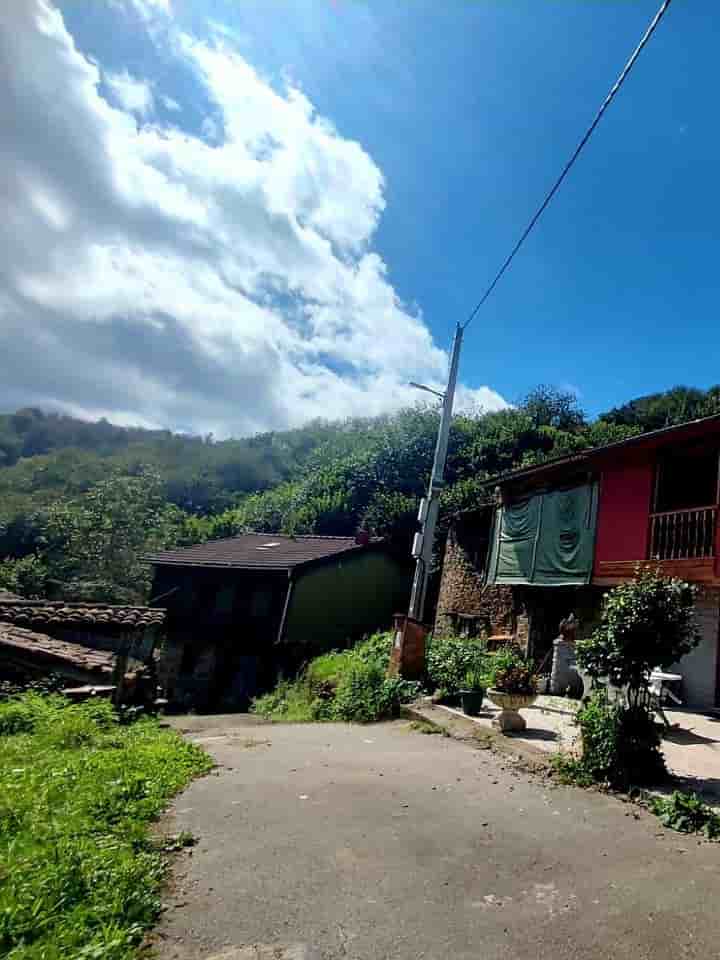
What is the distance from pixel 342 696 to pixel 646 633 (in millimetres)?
6571

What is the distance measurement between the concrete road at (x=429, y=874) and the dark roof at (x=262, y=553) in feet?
47.8

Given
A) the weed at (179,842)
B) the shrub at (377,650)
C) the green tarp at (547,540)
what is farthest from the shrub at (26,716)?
the green tarp at (547,540)

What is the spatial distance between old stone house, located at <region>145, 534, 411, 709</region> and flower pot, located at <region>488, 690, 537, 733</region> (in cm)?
1217

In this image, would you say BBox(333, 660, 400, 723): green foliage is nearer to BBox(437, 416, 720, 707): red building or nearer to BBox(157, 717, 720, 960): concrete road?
BBox(157, 717, 720, 960): concrete road

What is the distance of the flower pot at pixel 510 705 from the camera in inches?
306

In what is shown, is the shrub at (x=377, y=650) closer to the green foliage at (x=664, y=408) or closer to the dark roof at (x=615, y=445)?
the dark roof at (x=615, y=445)

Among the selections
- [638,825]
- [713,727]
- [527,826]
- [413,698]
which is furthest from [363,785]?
[713,727]

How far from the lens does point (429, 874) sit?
350 centimetres

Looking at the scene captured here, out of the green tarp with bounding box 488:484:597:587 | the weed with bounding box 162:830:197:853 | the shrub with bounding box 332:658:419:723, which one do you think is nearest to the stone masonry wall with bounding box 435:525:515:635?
the green tarp with bounding box 488:484:597:587

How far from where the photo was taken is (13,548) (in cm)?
4012

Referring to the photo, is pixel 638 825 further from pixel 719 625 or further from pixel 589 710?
pixel 719 625

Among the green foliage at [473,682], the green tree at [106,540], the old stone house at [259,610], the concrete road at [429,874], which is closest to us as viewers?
the concrete road at [429,874]

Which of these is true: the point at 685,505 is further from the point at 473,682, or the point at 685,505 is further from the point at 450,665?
the point at 473,682

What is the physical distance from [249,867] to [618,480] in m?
12.2
